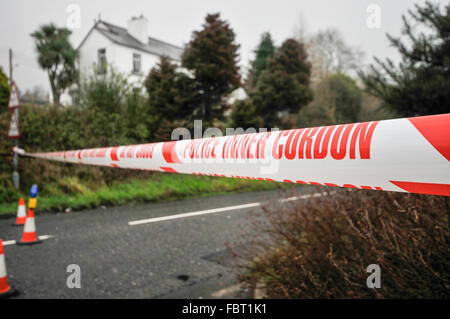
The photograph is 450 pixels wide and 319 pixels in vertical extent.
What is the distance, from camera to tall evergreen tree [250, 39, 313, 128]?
557 inches

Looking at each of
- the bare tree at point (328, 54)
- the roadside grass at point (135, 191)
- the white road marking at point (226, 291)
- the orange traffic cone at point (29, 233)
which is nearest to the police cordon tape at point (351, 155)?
the white road marking at point (226, 291)

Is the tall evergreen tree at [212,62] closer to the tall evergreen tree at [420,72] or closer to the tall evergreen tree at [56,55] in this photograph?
the tall evergreen tree at [420,72]

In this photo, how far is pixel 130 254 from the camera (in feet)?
13.3

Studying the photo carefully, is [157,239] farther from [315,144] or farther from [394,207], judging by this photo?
[315,144]

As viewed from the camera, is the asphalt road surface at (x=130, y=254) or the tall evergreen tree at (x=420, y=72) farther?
the tall evergreen tree at (x=420, y=72)

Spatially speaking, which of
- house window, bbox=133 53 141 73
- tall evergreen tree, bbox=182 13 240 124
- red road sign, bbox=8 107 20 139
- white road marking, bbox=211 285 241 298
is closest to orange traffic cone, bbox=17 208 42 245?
white road marking, bbox=211 285 241 298

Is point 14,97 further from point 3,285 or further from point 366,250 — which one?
point 366,250

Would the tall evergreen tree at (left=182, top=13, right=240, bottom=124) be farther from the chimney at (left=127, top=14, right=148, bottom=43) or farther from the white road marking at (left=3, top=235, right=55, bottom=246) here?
the chimney at (left=127, top=14, right=148, bottom=43)

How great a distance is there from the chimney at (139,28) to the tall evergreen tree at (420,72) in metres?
28.3

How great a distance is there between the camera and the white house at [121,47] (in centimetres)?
2602

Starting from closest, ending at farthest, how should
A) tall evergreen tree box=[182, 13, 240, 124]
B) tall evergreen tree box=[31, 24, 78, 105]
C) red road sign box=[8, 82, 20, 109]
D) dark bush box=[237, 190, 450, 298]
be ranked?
dark bush box=[237, 190, 450, 298], red road sign box=[8, 82, 20, 109], tall evergreen tree box=[182, 13, 240, 124], tall evergreen tree box=[31, 24, 78, 105]

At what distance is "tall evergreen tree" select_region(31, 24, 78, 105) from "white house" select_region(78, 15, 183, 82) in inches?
56.3

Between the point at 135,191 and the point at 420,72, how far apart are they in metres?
→ 7.10
